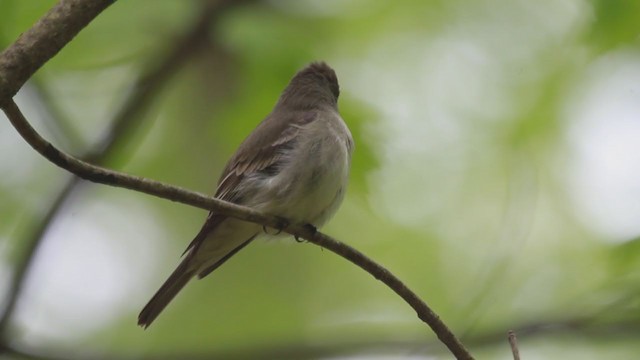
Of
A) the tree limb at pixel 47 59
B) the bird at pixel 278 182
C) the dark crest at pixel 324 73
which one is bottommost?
the tree limb at pixel 47 59

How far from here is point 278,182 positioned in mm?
5078

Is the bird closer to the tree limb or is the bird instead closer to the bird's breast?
the bird's breast

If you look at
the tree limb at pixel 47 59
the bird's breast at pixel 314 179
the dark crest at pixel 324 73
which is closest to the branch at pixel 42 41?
the tree limb at pixel 47 59

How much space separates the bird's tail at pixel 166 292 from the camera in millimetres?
5148

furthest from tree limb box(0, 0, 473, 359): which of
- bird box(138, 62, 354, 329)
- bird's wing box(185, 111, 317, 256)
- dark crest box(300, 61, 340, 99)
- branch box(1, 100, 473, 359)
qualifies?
dark crest box(300, 61, 340, 99)

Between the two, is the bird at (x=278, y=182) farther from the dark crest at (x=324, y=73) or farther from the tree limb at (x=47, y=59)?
the tree limb at (x=47, y=59)

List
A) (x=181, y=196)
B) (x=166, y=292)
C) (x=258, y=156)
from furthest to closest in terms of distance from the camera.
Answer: (x=258, y=156), (x=166, y=292), (x=181, y=196)

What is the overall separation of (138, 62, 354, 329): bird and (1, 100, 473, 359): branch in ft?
1.87

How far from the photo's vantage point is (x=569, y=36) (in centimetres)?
643

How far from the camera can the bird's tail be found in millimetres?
5148

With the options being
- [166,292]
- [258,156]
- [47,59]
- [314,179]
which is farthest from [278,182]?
[47,59]

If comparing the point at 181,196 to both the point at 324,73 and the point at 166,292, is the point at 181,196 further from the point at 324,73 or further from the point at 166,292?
the point at 324,73

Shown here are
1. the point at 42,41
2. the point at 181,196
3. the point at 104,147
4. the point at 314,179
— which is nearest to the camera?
the point at 42,41

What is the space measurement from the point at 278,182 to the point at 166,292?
87cm
